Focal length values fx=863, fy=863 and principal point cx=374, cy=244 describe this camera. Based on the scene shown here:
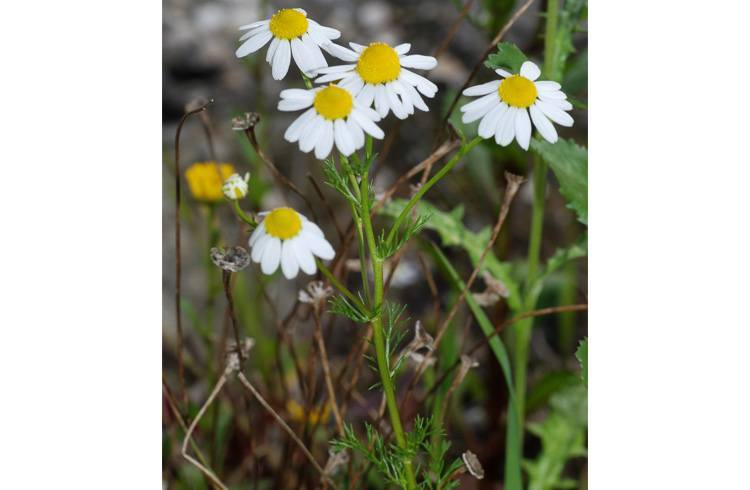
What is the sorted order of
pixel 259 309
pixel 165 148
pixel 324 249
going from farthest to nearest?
1. pixel 165 148
2. pixel 259 309
3. pixel 324 249

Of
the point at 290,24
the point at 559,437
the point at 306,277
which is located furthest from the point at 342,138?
the point at 306,277

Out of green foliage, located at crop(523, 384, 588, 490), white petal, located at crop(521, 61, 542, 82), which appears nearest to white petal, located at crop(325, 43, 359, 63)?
white petal, located at crop(521, 61, 542, 82)

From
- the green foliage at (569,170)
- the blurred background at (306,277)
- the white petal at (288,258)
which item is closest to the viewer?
the white petal at (288,258)

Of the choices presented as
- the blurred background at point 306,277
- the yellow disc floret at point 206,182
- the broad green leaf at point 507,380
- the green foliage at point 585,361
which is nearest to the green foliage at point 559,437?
the blurred background at point 306,277

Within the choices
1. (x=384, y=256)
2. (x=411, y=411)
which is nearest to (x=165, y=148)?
(x=411, y=411)

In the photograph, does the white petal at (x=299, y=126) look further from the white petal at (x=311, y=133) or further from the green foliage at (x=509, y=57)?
the green foliage at (x=509, y=57)

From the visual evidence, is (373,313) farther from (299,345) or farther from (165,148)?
(165,148)

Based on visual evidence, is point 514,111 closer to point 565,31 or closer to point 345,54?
point 345,54

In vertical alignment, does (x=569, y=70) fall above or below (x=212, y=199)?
above
